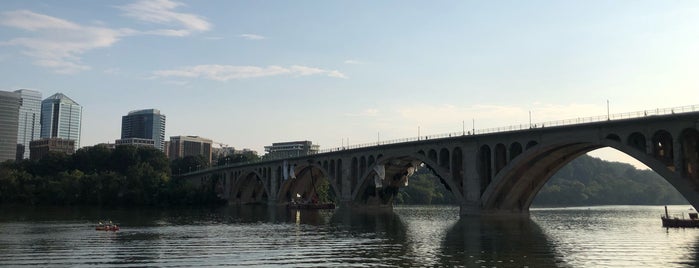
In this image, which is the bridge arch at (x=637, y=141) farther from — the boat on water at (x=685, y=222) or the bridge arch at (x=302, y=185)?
the bridge arch at (x=302, y=185)

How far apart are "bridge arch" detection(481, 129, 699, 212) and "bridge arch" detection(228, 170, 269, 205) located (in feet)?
345

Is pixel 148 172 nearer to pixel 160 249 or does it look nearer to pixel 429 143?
pixel 429 143

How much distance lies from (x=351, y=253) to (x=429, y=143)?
61.5 metres

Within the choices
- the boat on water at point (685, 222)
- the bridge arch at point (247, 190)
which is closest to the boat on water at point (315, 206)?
the bridge arch at point (247, 190)

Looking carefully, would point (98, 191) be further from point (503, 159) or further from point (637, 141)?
point (637, 141)

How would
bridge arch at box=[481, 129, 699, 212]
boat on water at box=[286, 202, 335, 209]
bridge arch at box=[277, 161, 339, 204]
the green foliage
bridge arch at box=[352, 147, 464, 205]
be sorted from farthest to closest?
bridge arch at box=[277, 161, 339, 204]
the green foliage
boat on water at box=[286, 202, 335, 209]
bridge arch at box=[352, 147, 464, 205]
bridge arch at box=[481, 129, 699, 212]

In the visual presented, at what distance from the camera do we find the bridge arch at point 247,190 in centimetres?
18236

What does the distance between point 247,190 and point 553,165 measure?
118952mm

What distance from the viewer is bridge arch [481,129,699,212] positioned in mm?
61875

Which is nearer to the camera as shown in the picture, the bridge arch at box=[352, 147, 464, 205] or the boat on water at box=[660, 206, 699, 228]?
the boat on water at box=[660, 206, 699, 228]

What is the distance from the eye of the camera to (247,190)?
18650 centimetres

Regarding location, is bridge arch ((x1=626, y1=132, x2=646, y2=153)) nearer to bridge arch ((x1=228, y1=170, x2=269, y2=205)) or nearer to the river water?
the river water

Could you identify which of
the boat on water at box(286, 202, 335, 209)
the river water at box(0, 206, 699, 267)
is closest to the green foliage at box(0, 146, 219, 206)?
the boat on water at box(286, 202, 335, 209)

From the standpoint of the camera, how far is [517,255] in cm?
3838
